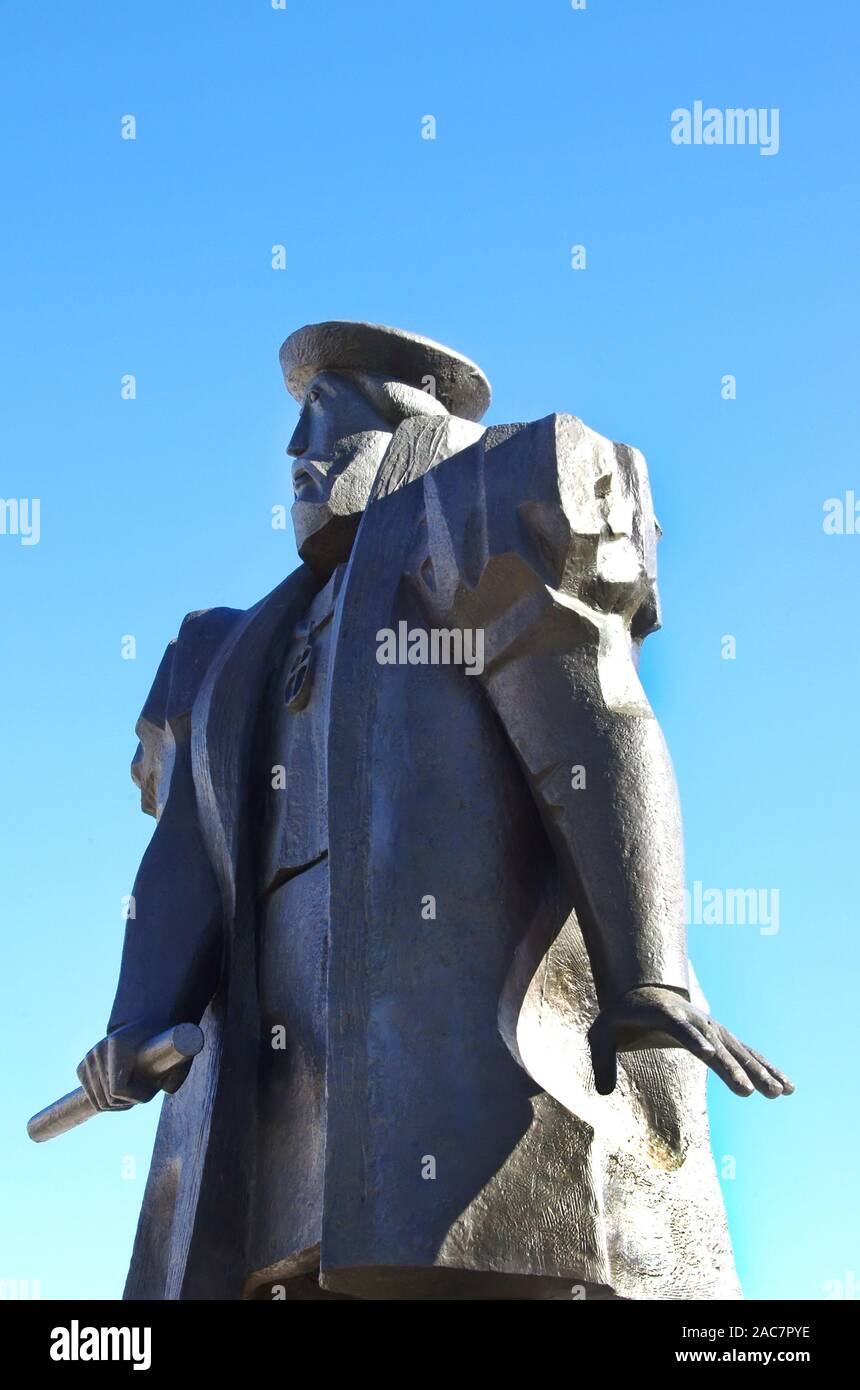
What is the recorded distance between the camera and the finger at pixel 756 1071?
511 cm

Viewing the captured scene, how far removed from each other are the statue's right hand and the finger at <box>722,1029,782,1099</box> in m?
1.49

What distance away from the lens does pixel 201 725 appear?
19.5 feet

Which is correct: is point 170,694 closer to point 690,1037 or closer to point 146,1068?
point 146,1068

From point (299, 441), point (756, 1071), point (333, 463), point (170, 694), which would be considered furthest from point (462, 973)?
point (299, 441)

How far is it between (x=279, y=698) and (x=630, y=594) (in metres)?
1.20

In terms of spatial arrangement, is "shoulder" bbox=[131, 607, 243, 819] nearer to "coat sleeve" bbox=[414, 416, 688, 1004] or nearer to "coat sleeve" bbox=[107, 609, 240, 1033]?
"coat sleeve" bbox=[107, 609, 240, 1033]

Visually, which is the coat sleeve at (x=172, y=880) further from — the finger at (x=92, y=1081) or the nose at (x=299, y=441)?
the nose at (x=299, y=441)

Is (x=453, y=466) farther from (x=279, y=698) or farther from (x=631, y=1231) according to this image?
(x=631, y=1231)

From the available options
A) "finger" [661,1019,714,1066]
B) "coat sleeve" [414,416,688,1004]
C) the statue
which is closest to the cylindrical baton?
the statue

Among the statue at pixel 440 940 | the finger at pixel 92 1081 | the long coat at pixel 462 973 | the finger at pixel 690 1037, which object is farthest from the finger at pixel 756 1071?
the finger at pixel 92 1081

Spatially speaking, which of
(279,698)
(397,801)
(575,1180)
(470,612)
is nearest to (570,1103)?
(575,1180)

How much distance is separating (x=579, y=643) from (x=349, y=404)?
149 cm

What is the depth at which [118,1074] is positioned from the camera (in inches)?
213

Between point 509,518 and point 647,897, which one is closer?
point 647,897
